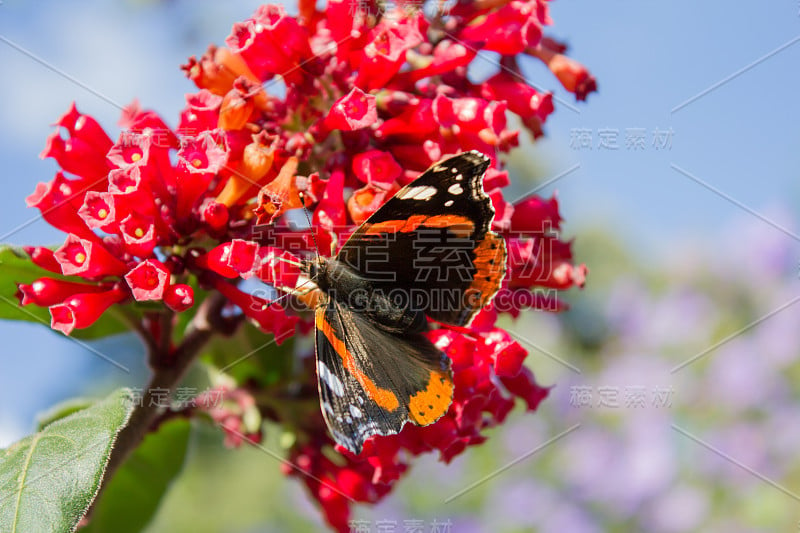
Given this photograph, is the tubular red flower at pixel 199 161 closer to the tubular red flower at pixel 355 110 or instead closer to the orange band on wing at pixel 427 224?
the tubular red flower at pixel 355 110

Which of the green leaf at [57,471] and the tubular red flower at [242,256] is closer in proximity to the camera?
the green leaf at [57,471]

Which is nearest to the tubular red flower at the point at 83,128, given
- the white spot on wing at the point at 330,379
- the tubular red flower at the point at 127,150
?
the tubular red flower at the point at 127,150

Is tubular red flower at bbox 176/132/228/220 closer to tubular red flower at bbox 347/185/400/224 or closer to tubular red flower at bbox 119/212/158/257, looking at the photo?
tubular red flower at bbox 119/212/158/257

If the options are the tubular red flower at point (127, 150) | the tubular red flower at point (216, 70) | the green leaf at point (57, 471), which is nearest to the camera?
the green leaf at point (57, 471)

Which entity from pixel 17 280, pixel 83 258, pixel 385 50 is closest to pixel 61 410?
pixel 17 280

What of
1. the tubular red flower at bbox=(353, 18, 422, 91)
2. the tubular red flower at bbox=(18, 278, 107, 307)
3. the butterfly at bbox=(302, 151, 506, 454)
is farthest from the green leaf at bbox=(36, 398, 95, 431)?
the tubular red flower at bbox=(353, 18, 422, 91)

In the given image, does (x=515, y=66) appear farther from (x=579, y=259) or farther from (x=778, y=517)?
(x=579, y=259)

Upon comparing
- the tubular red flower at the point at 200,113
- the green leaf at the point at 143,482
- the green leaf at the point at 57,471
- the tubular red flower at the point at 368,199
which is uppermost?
the tubular red flower at the point at 200,113
